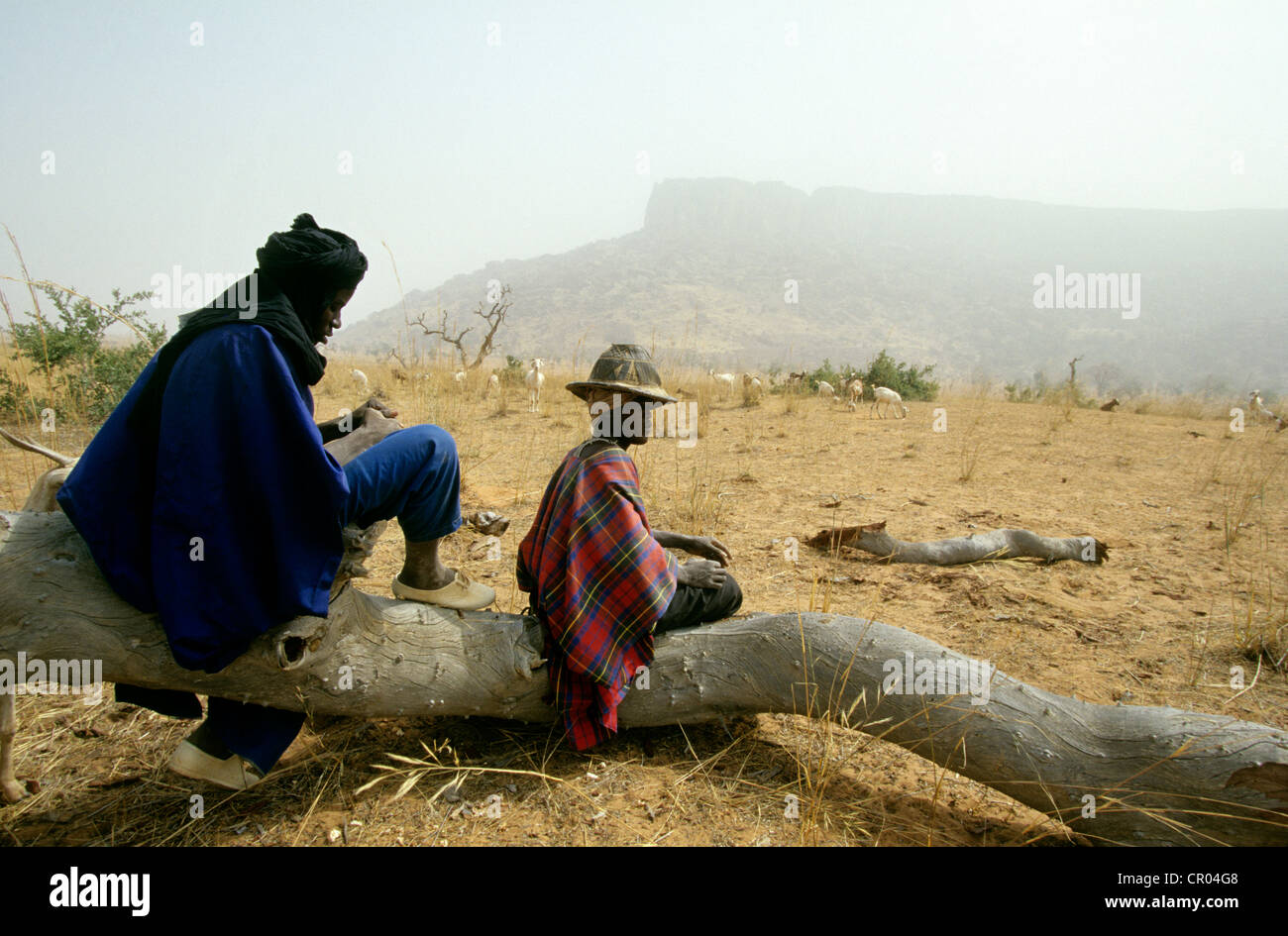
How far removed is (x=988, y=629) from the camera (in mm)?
3266

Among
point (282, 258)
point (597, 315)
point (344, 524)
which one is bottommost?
point (344, 524)

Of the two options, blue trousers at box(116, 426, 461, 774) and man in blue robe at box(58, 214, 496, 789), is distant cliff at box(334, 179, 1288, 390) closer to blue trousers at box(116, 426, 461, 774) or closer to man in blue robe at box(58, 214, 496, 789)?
blue trousers at box(116, 426, 461, 774)

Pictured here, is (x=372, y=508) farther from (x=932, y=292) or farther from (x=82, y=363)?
(x=932, y=292)

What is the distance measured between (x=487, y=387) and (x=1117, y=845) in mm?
10597

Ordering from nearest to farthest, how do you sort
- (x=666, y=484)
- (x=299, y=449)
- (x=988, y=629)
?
(x=299, y=449)
(x=988, y=629)
(x=666, y=484)

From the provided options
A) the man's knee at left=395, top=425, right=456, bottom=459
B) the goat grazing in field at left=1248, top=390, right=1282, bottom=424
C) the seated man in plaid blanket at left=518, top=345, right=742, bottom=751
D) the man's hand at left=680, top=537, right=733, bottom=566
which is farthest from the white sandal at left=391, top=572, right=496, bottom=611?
the goat grazing in field at left=1248, top=390, right=1282, bottom=424

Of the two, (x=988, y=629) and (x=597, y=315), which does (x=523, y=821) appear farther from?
(x=597, y=315)

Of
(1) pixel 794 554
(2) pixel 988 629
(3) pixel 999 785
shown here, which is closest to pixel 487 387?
(1) pixel 794 554

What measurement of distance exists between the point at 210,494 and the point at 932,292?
7616 centimetres

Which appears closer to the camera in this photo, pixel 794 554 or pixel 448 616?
pixel 448 616

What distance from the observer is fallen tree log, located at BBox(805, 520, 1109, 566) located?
415 centimetres

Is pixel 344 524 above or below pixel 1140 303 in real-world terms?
below

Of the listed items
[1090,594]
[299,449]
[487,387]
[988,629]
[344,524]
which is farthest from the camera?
[487,387]

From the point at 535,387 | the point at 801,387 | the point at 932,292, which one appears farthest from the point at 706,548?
the point at 932,292
